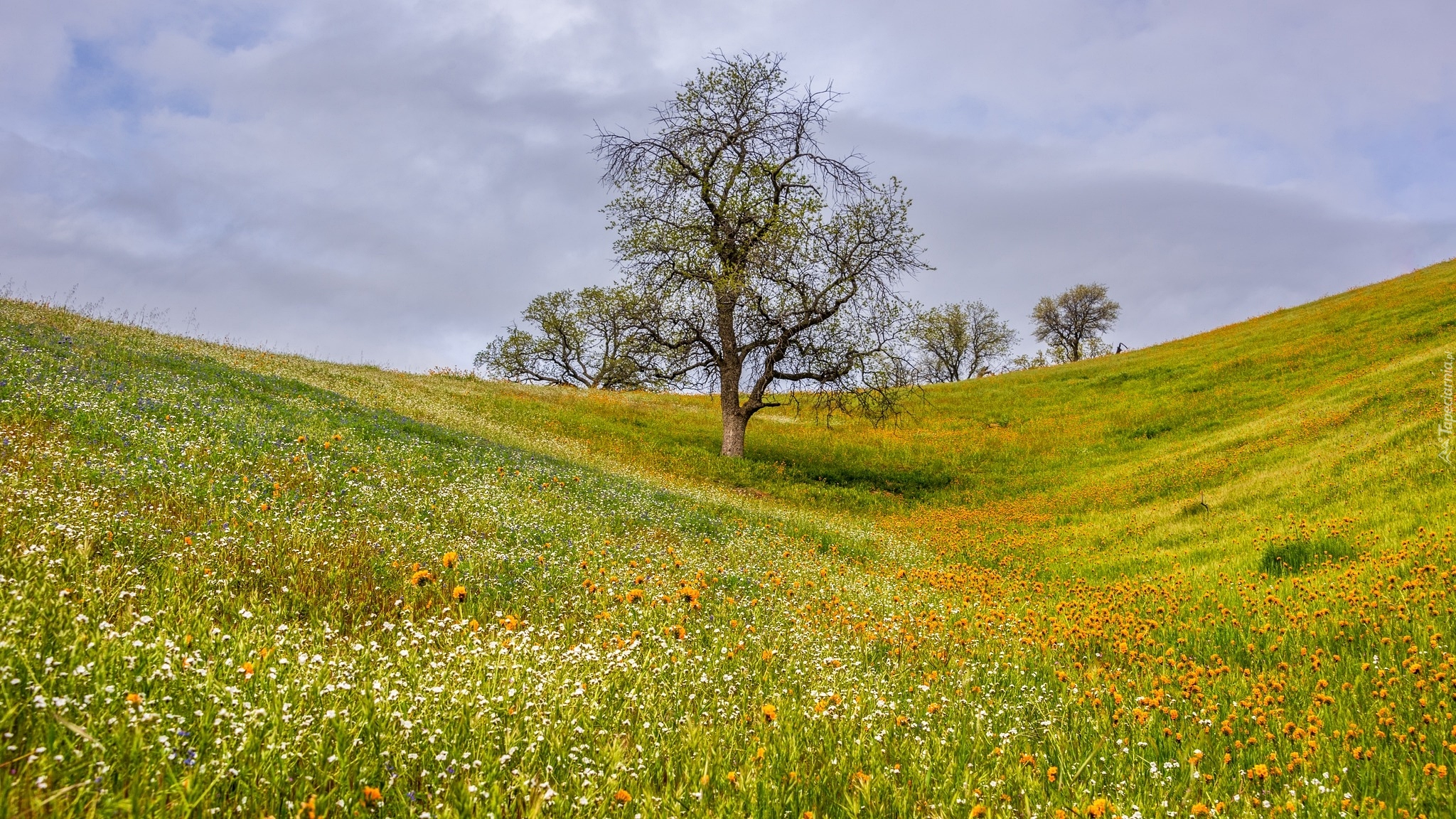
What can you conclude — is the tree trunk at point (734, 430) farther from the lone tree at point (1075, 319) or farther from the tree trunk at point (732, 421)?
the lone tree at point (1075, 319)

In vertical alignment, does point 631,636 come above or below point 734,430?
below

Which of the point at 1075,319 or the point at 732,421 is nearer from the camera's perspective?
the point at 732,421

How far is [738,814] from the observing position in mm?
3000

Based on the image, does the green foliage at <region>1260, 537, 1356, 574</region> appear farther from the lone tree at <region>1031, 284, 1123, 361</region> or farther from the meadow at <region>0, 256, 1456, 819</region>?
the lone tree at <region>1031, 284, 1123, 361</region>

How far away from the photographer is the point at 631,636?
525cm

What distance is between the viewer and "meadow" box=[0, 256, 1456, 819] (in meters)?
2.98

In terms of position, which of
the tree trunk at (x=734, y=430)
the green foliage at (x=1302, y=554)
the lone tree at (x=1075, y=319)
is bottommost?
the green foliage at (x=1302, y=554)

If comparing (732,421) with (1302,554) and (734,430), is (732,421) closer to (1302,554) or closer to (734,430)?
(734,430)

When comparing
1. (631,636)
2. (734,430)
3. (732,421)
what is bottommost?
(631,636)

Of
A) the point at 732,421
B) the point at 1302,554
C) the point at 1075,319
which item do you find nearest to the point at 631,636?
the point at 1302,554

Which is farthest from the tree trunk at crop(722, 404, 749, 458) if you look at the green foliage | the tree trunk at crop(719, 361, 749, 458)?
the green foliage

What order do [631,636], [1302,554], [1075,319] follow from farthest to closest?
1. [1075,319]
2. [1302,554]
3. [631,636]

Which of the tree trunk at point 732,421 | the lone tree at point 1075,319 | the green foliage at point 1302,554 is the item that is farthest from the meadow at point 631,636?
the lone tree at point 1075,319

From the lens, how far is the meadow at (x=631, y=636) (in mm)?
2980
